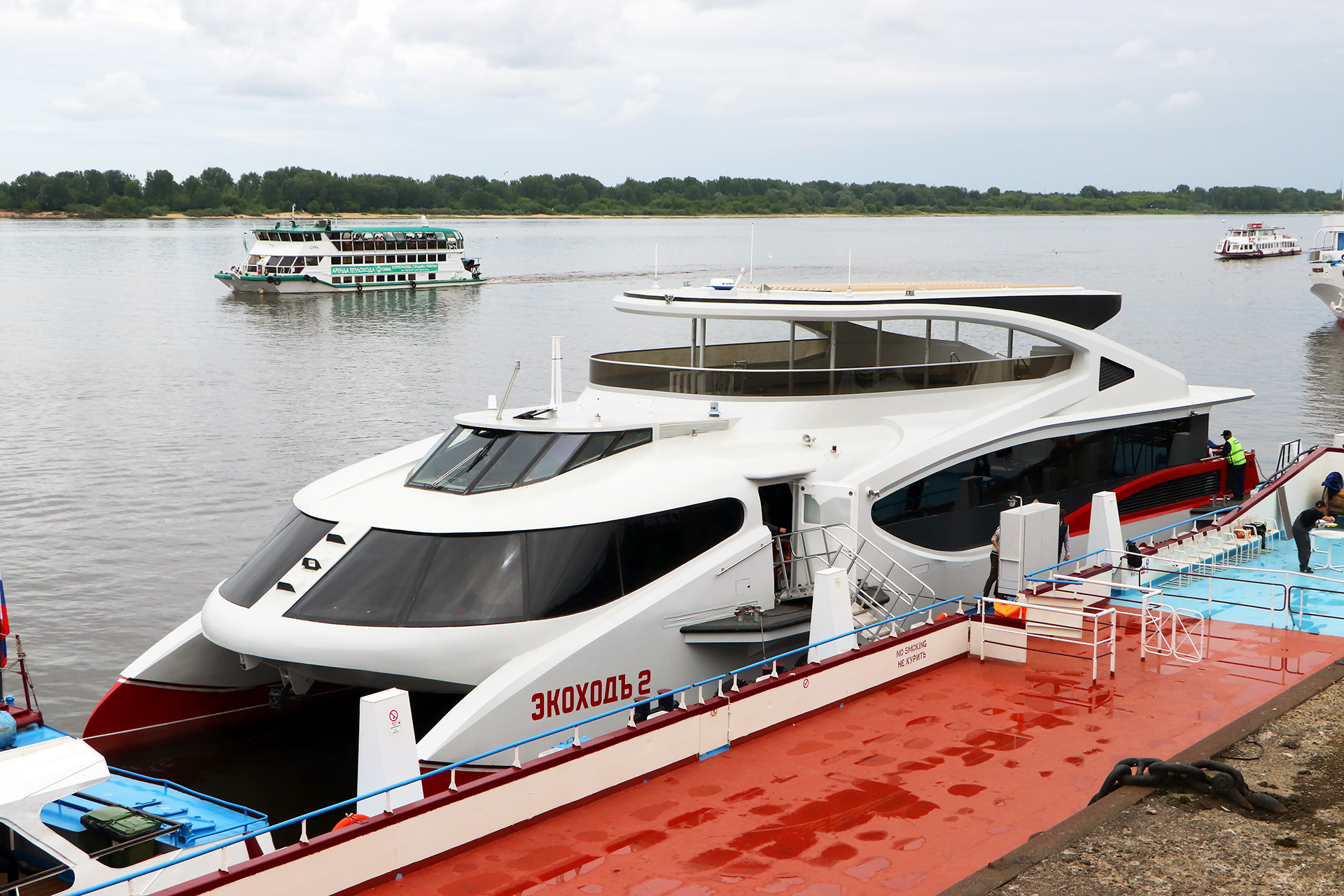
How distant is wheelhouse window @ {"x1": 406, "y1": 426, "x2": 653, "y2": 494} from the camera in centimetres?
1146

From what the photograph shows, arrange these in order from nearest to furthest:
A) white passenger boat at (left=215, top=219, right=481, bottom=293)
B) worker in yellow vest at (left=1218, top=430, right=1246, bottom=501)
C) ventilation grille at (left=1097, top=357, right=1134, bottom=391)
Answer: ventilation grille at (left=1097, top=357, right=1134, bottom=391)
worker in yellow vest at (left=1218, top=430, right=1246, bottom=501)
white passenger boat at (left=215, top=219, right=481, bottom=293)

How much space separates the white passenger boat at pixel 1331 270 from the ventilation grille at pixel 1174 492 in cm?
4364

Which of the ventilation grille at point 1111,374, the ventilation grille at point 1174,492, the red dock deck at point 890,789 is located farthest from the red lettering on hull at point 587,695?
the ventilation grille at point 1174,492

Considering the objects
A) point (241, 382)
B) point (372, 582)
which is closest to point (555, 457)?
point (372, 582)

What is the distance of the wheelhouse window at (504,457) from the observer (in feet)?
37.6

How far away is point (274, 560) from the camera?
36.1ft

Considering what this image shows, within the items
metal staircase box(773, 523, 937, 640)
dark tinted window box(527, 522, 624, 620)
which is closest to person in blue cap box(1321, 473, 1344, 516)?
A: metal staircase box(773, 523, 937, 640)

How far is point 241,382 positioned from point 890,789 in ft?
115

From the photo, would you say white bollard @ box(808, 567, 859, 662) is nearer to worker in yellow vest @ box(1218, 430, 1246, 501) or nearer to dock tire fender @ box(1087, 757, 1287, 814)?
dock tire fender @ box(1087, 757, 1287, 814)

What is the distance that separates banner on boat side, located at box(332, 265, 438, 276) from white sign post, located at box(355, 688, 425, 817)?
66.0 metres

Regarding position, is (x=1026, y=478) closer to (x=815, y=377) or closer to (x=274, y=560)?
(x=815, y=377)

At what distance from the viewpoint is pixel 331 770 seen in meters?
12.2

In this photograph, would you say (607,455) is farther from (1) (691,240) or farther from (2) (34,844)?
(1) (691,240)

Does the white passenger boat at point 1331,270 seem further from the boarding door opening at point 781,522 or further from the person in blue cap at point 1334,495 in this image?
the boarding door opening at point 781,522
